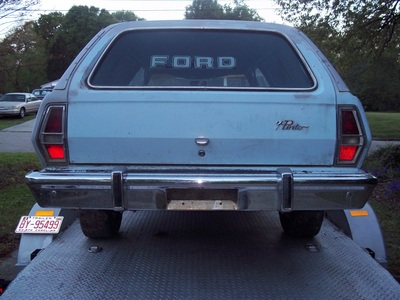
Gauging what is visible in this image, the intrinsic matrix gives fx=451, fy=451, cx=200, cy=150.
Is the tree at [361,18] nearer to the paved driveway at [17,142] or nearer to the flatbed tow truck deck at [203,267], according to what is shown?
the paved driveway at [17,142]

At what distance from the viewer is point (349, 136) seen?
2.90m

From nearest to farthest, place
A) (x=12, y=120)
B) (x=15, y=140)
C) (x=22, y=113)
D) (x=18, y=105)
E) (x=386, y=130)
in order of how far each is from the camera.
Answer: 1. (x=15, y=140)
2. (x=386, y=130)
3. (x=12, y=120)
4. (x=18, y=105)
5. (x=22, y=113)

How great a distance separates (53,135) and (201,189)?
3.34 feet

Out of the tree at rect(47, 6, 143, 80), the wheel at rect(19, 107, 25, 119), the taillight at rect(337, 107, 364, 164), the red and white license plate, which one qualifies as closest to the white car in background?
the wheel at rect(19, 107, 25, 119)

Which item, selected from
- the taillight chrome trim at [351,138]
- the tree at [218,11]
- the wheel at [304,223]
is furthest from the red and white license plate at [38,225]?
the tree at [218,11]

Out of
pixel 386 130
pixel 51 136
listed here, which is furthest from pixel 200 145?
pixel 386 130

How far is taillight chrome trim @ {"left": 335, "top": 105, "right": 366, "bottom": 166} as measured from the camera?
9.52ft

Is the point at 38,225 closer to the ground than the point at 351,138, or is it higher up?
closer to the ground

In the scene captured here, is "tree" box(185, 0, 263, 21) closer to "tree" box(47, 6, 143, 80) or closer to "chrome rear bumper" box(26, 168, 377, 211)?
"tree" box(47, 6, 143, 80)

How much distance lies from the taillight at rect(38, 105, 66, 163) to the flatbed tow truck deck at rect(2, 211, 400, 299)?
746mm

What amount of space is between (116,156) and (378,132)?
1725 cm

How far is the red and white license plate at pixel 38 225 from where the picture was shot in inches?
134

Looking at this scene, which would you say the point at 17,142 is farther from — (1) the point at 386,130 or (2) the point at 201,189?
(1) the point at 386,130

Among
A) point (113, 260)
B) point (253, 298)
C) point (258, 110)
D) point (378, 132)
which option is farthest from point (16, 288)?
point (378, 132)
